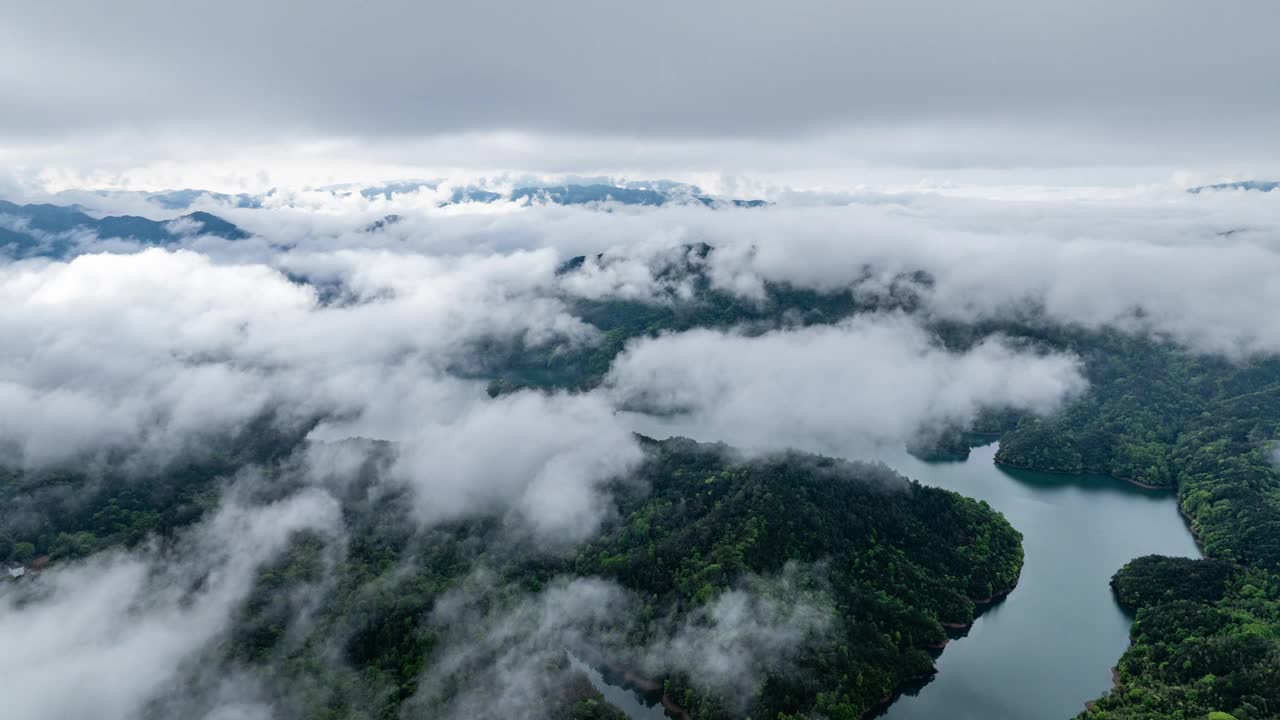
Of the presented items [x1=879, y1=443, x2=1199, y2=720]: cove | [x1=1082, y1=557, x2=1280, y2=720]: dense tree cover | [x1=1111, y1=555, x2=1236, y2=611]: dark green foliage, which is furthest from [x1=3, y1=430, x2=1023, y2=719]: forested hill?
[x1=1082, y1=557, x2=1280, y2=720]: dense tree cover

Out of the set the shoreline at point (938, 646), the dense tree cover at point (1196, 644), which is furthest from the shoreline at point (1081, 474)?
the shoreline at point (938, 646)

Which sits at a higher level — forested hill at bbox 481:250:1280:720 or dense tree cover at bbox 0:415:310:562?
forested hill at bbox 481:250:1280:720

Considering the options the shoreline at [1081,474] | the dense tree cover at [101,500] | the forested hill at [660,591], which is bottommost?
the shoreline at [1081,474]

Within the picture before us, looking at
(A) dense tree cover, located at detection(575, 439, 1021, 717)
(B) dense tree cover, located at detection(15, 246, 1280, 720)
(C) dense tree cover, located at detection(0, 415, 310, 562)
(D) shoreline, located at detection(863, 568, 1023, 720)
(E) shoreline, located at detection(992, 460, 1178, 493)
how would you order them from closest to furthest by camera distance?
(B) dense tree cover, located at detection(15, 246, 1280, 720) < (A) dense tree cover, located at detection(575, 439, 1021, 717) < (D) shoreline, located at detection(863, 568, 1023, 720) < (C) dense tree cover, located at detection(0, 415, 310, 562) < (E) shoreline, located at detection(992, 460, 1178, 493)

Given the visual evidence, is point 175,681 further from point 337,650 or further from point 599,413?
point 599,413

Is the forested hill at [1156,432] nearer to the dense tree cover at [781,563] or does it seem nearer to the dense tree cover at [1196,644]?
the dense tree cover at [1196,644]

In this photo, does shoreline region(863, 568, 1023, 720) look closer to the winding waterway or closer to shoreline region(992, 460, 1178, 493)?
the winding waterway
